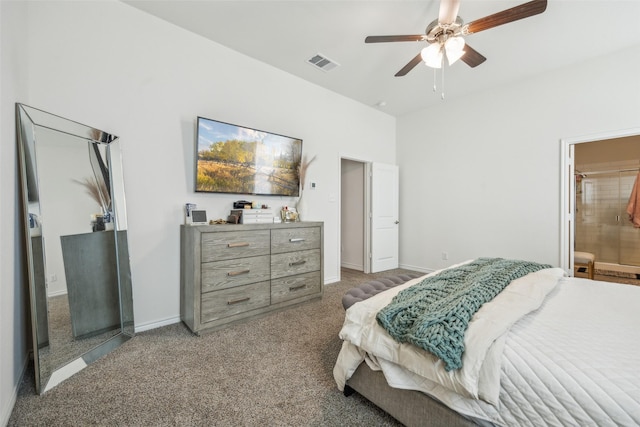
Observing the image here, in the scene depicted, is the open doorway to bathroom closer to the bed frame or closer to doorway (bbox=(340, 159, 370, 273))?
doorway (bbox=(340, 159, 370, 273))

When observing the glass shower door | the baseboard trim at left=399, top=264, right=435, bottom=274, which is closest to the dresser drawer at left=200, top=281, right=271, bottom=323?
the baseboard trim at left=399, top=264, right=435, bottom=274

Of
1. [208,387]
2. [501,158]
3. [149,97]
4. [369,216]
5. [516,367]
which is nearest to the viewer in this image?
[516,367]

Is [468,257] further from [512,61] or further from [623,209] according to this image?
[623,209]

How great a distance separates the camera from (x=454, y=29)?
209 centimetres

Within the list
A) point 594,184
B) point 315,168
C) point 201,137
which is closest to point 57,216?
point 201,137

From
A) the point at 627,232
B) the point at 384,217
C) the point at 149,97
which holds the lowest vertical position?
the point at 627,232

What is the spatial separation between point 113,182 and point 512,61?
443 centimetres

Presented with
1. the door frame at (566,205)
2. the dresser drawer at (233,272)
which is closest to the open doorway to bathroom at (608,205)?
the door frame at (566,205)

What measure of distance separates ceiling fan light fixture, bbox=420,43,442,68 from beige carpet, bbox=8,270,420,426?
2538mm

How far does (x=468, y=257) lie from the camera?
415 cm

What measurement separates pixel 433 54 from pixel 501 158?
2.36 m

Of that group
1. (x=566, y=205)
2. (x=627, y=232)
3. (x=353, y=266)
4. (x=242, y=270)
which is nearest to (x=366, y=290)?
(x=242, y=270)

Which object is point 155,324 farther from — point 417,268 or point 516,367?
point 417,268

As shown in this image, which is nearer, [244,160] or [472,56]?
[472,56]
